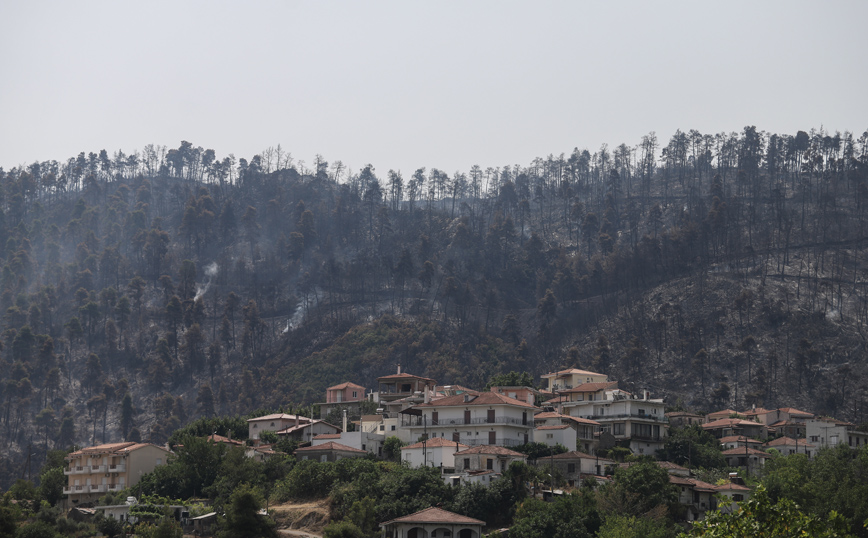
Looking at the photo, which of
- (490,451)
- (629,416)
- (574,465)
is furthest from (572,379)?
(490,451)

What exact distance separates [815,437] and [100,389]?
113927 mm

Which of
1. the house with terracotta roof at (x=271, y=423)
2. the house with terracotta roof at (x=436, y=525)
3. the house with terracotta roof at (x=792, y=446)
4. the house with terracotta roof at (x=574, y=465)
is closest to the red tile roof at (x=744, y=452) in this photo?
the house with terracotta roof at (x=792, y=446)

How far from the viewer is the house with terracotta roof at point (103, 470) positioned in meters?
90.0

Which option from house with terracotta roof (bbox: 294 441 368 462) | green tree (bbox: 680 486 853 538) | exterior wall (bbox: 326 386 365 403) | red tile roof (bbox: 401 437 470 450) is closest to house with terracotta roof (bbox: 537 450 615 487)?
red tile roof (bbox: 401 437 470 450)

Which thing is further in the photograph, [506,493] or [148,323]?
[148,323]

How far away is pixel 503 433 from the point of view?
84438 mm

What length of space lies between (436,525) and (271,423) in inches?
1415

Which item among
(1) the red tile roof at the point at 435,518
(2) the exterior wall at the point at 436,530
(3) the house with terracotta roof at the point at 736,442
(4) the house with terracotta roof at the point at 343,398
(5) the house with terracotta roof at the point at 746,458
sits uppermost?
(4) the house with terracotta roof at the point at 343,398

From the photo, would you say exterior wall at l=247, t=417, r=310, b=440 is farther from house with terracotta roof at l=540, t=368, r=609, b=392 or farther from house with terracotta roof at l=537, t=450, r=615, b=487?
house with terracotta roof at l=540, t=368, r=609, b=392

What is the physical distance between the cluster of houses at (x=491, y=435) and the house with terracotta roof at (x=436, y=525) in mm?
6642

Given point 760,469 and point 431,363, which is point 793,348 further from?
point 760,469

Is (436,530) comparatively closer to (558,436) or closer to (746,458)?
(558,436)

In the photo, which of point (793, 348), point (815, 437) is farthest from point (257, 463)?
point (793, 348)

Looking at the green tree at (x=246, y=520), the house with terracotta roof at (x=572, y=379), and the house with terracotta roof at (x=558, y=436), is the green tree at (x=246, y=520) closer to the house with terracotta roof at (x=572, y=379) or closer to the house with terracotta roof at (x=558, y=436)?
the house with terracotta roof at (x=558, y=436)
